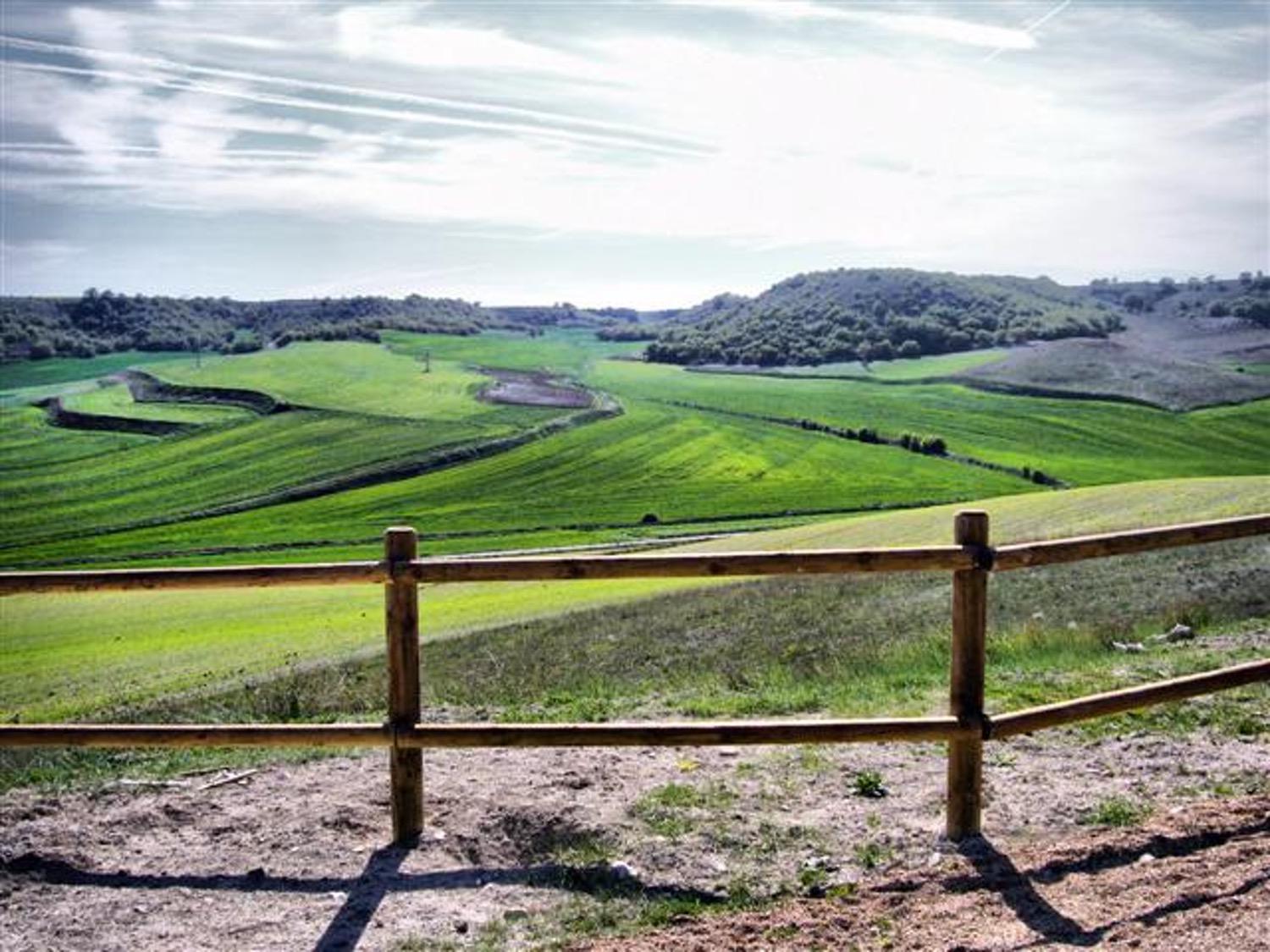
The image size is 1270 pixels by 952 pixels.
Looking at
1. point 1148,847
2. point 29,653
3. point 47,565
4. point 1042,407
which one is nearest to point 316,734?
point 1148,847

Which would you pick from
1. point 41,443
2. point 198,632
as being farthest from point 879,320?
point 198,632

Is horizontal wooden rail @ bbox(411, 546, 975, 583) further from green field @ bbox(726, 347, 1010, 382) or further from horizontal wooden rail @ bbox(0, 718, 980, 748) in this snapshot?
green field @ bbox(726, 347, 1010, 382)

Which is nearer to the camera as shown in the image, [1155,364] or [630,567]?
[630,567]

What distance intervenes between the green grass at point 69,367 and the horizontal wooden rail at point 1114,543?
134508 mm

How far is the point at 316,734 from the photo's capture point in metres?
6.74

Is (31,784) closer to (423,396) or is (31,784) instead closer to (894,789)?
(894,789)

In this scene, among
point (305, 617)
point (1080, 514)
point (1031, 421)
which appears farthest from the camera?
point (1031, 421)

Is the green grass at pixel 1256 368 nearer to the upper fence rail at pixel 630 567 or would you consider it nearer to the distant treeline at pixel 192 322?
the upper fence rail at pixel 630 567

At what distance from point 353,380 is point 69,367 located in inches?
1480

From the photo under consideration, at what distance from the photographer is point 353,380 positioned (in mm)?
126812

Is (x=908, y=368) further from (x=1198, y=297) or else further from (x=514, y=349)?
(x=514, y=349)

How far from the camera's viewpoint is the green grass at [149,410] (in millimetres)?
110562

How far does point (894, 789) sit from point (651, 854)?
1.97m

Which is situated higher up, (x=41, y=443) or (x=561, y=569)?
(x=561, y=569)
